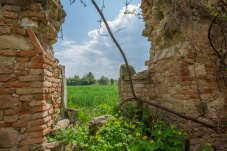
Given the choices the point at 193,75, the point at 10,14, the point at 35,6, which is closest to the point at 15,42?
the point at 10,14

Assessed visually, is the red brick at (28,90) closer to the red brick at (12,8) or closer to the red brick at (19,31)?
the red brick at (19,31)

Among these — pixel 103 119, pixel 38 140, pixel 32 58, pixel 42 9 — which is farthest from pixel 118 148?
pixel 42 9

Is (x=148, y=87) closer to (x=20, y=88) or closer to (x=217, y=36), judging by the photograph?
(x=217, y=36)

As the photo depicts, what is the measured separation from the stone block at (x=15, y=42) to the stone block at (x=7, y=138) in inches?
48.8

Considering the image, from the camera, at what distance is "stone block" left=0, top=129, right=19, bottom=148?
2.50 meters

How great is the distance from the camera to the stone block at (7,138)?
250 centimetres

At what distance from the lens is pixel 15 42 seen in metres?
2.63

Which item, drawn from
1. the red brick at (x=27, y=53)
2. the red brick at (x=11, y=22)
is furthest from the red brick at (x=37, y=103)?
the red brick at (x=11, y=22)

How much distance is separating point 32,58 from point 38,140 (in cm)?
126

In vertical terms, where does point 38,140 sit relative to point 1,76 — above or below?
below

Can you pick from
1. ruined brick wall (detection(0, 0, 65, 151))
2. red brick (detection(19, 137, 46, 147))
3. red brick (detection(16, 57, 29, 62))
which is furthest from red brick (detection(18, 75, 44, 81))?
red brick (detection(19, 137, 46, 147))

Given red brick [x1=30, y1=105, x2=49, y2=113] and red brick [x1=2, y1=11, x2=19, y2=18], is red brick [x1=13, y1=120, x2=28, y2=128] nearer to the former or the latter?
red brick [x1=30, y1=105, x2=49, y2=113]

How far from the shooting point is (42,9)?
2.88 m

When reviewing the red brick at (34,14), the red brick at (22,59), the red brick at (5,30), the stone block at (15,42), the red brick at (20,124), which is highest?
the red brick at (34,14)
